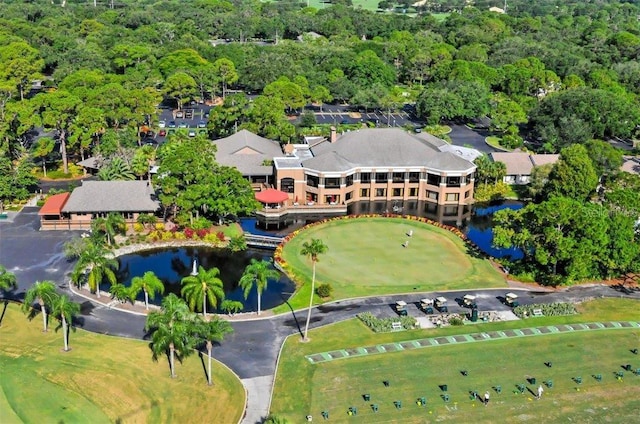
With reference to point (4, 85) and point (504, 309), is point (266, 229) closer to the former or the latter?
point (504, 309)

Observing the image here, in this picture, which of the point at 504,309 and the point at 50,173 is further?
the point at 50,173

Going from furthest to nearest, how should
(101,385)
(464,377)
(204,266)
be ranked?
(204,266) < (464,377) < (101,385)

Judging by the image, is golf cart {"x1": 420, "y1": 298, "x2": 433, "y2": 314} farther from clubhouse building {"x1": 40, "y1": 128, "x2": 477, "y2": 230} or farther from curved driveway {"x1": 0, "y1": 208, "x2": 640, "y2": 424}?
clubhouse building {"x1": 40, "y1": 128, "x2": 477, "y2": 230}

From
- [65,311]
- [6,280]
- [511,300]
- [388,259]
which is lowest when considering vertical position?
[388,259]

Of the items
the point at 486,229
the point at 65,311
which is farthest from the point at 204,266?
the point at 486,229

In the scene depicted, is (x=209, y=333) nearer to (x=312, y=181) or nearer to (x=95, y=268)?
(x=95, y=268)

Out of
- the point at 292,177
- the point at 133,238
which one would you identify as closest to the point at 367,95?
the point at 292,177
